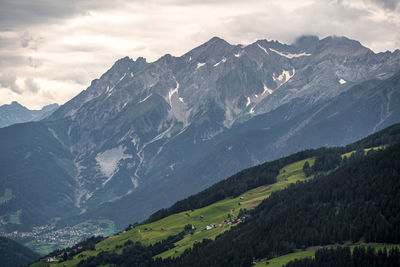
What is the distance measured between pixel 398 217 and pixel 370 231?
1096cm

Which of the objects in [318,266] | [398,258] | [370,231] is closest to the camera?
[398,258]

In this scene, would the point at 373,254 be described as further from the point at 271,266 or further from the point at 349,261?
the point at 271,266

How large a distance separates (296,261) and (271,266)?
414 inches

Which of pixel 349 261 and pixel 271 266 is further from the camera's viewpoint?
pixel 271 266

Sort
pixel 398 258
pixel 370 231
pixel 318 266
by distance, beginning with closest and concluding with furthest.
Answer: pixel 398 258 < pixel 318 266 < pixel 370 231

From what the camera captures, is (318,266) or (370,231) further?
(370,231)

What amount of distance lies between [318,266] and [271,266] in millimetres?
19724

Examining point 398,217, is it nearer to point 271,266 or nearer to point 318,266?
point 318,266

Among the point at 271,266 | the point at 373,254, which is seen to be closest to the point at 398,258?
the point at 373,254

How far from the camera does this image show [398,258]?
16650cm

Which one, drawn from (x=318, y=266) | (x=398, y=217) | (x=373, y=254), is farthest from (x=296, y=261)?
(x=398, y=217)

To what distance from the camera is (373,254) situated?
173 m

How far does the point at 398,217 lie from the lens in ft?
636

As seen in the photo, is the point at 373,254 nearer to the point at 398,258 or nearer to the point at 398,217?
the point at 398,258
